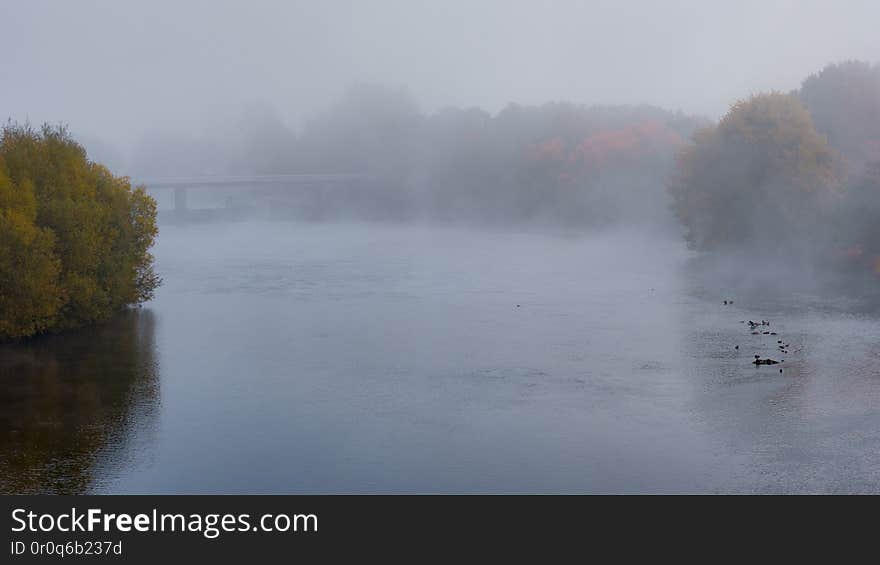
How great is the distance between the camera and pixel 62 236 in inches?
2071

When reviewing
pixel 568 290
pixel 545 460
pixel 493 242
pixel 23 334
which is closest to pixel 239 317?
pixel 23 334

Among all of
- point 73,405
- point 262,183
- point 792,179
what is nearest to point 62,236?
point 73,405

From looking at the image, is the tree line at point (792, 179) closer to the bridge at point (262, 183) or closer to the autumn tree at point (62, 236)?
the autumn tree at point (62, 236)

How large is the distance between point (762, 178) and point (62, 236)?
185ft

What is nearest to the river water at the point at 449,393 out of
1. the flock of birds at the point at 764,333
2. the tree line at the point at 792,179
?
the flock of birds at the point at 764,333

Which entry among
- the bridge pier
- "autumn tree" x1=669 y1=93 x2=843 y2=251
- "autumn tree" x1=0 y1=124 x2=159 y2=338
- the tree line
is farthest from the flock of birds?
the bridge pier

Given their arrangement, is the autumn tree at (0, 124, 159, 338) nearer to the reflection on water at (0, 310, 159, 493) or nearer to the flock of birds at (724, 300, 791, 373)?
the reflection on water at (0, 310, 159, 493)

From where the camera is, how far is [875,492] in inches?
1064

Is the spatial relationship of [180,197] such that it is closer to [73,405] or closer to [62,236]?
[62,236]

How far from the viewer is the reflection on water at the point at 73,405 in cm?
2915

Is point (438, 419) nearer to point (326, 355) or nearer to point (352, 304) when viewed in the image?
point (326, 355)
